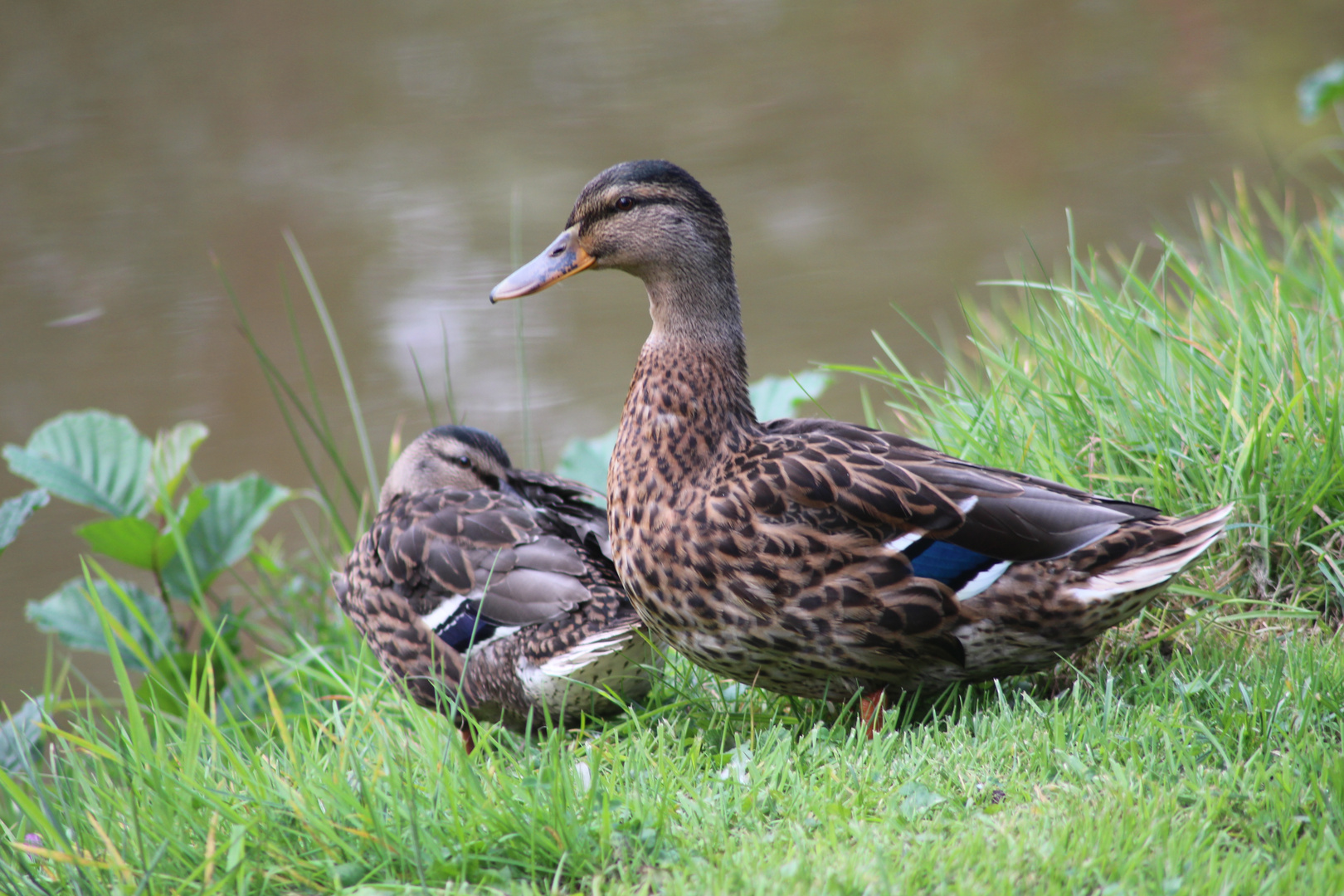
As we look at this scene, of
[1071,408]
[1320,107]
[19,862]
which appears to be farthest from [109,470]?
[1320,107]

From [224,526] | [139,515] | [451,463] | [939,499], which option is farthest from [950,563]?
[139,515]

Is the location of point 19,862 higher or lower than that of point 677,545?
lower

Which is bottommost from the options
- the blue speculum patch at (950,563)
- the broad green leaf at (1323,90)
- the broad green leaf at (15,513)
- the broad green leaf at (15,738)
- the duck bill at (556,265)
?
the broad green leaf at (15,738)

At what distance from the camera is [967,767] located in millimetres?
2273

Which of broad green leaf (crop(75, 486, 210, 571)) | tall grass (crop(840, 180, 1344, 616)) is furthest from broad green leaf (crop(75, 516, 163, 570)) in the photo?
tall grass (crop(840, 180, 1344, 616))

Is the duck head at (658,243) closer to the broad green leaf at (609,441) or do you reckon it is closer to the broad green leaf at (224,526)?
the broad green leaf at (609,441)

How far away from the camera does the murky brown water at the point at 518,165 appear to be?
21.1 ft

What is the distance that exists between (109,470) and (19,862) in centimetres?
193

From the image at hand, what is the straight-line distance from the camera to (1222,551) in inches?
117

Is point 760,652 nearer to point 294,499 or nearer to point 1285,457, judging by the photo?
point 1285,457

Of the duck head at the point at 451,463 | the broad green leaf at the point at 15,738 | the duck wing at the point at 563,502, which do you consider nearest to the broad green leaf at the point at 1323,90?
the duck wing at the point at 563,502

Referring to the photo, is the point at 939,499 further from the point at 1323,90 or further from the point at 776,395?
the point at 1323,90

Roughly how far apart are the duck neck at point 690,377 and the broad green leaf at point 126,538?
167 centimetres

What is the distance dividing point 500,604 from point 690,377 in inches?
29.6
